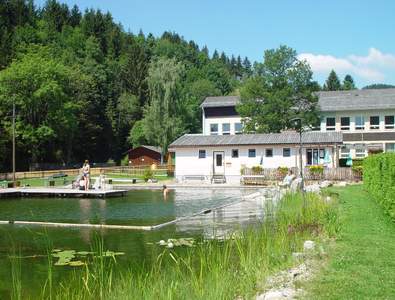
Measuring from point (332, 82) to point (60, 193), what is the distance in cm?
10664

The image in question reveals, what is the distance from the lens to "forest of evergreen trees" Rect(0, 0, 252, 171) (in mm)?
60719

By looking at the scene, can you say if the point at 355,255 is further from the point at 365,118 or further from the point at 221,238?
the point at 365,118

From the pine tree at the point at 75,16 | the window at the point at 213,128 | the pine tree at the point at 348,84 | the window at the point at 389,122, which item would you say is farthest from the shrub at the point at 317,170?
the pine tree at the point at 348,84

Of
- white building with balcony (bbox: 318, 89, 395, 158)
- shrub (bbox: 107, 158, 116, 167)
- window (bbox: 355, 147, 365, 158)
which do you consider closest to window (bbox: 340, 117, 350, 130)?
white building with balcony (bbox: 318, 89, 395, 158)

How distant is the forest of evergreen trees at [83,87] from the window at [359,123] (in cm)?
2314

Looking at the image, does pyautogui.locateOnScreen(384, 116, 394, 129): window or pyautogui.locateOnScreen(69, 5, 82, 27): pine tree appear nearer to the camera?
pyautogui.locateOnScreen(384, 116, 394, 129): window

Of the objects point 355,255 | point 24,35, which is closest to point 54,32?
point 24,35

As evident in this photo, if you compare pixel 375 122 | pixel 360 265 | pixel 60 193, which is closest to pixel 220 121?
pixel 375 122

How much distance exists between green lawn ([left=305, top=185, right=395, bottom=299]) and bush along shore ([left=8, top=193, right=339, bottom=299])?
715 millimetres

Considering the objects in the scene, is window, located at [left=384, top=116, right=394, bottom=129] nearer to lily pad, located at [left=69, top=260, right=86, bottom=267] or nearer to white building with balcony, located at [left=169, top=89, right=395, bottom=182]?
white building with balcony, located at [left=169, top=89, right=395, bottom=182]

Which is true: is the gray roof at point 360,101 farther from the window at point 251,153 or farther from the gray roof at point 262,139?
the window at point 251,153

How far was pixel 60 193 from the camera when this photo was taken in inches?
1313

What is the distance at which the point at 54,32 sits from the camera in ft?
315

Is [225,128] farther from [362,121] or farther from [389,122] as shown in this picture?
[389,122]
